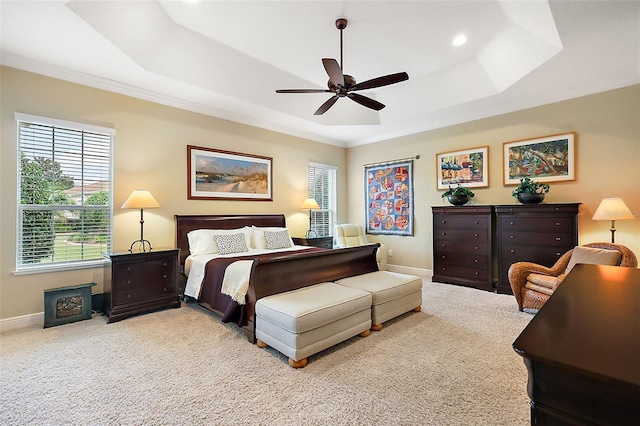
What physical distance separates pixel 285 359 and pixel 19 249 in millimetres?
3278

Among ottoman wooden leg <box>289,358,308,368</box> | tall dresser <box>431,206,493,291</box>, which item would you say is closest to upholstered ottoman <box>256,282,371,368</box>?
ottoman wooden leg <box>289,358,308,368</box>

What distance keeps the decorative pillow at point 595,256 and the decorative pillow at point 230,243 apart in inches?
165

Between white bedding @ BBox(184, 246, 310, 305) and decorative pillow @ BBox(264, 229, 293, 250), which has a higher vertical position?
decorative pillow @ BBox(264, 229, 293, 250)

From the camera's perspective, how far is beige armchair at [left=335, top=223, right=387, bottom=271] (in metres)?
5.97

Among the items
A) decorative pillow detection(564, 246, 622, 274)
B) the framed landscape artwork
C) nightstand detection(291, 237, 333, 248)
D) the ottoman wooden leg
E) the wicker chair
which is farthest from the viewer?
the framed landscape artwork

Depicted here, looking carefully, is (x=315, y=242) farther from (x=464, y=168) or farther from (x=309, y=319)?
(x=309, y=319)

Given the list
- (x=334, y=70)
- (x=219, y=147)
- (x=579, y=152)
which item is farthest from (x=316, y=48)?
(x=579, y=152)

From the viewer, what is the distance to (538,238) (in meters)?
4.25

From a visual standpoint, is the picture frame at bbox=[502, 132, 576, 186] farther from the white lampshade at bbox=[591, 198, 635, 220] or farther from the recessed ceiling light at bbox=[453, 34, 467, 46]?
the recessed ceiling light at bbox=[453, 34, 467, 46]

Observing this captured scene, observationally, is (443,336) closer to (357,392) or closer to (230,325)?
(357,392)

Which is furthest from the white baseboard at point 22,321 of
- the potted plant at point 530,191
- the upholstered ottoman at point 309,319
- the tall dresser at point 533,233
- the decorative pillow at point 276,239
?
the potted plant at point 530,191

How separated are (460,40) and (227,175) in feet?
12.8

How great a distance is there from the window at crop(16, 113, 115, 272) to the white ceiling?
718mm

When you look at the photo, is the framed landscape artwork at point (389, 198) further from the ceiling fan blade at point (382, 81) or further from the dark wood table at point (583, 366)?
the dark wood table at point (583, 366)
